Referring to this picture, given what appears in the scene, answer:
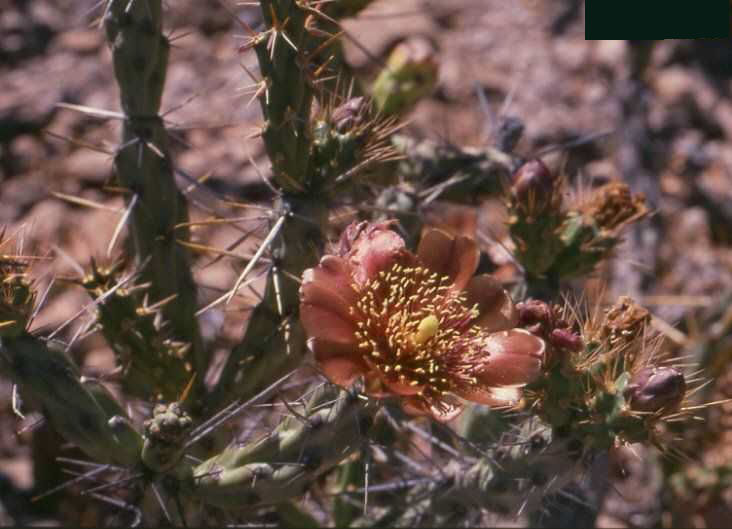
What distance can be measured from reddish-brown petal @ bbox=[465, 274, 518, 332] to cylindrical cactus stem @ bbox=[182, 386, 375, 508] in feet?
0.77

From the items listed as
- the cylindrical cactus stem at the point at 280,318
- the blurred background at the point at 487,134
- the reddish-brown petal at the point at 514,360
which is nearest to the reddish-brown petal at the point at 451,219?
the blurred background at the point at 487,134

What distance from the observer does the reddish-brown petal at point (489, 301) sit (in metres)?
1.56

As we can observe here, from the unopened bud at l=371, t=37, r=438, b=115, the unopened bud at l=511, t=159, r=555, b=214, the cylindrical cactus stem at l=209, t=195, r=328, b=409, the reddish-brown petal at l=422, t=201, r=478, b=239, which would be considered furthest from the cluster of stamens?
the unopened bud at l=371, t=37, r=438, b=115

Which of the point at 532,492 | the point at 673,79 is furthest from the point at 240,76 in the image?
the point at 532,492

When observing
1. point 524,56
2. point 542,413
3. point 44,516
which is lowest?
point 44,516

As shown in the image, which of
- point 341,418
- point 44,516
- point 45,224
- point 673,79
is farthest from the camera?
point 673,79

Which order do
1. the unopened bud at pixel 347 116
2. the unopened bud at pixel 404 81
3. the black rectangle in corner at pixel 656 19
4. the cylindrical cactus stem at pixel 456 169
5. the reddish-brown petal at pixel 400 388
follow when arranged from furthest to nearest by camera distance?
the unopened bud at pixel 404 81, the cylindrical cactus stem at pixel 456 169, the black rectangle in corner at pixel 656 19, the unopened bud at pixel 347 116, the reddish-brown petal at pixel 400 388

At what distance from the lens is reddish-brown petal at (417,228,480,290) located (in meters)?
1.58

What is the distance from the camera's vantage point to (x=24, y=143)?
349 centimetres

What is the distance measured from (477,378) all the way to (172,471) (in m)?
0.55

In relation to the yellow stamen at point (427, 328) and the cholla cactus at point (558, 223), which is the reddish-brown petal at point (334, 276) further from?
the cholla cactus at point (558, 223)

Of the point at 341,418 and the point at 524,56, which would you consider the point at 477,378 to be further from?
the point at 524,56

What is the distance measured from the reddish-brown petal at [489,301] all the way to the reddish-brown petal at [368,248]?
0.16 meters

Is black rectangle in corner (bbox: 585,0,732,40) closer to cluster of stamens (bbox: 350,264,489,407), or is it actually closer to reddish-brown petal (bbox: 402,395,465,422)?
cluster of stamens (bbox: 350,264,489,407)
